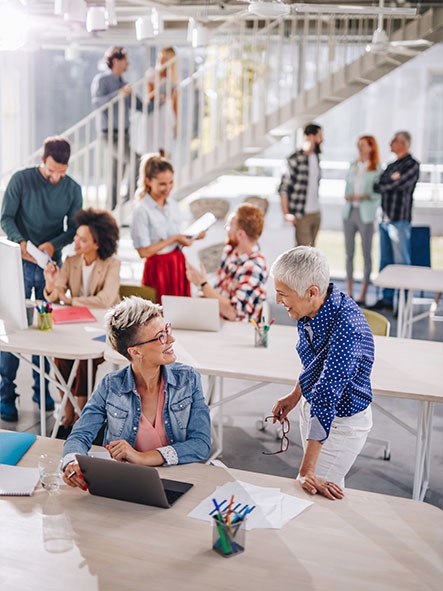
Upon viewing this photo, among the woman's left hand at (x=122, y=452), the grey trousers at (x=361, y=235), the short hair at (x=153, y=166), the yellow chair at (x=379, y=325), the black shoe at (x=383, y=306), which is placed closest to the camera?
the woman's left hand at (x=122, y=452)

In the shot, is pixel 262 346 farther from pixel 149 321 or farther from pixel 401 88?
pixel 401 88

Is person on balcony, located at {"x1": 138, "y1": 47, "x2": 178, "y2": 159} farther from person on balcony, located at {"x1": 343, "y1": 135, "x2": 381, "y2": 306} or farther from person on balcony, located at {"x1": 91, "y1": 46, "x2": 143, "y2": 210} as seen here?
person on balcony, located at {"x1": 343, "y1": 135, "x2": 381, "y2": 306}

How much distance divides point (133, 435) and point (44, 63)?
11831mm

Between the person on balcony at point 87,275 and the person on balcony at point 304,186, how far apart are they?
3.85 m

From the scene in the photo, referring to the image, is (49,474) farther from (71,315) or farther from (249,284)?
(249,284)

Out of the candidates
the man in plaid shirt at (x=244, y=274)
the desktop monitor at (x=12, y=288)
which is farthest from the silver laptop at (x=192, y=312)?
the desktop monitor at (x=12, y=288)

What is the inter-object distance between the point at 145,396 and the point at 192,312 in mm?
1433

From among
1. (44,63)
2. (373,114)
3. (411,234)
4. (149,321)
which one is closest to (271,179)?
(373,114)

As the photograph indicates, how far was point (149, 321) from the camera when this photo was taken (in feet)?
9.53

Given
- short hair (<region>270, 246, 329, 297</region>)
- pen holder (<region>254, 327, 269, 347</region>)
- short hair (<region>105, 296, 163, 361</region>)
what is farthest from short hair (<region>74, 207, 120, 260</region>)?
short hair (<region>270, 246, 329, 297</region>)

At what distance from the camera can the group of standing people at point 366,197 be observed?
8047mm

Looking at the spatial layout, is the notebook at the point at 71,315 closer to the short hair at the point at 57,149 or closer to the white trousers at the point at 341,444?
the short hair at the point at 57,149

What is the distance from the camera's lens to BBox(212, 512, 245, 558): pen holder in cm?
220

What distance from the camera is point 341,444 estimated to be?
3.02 m
